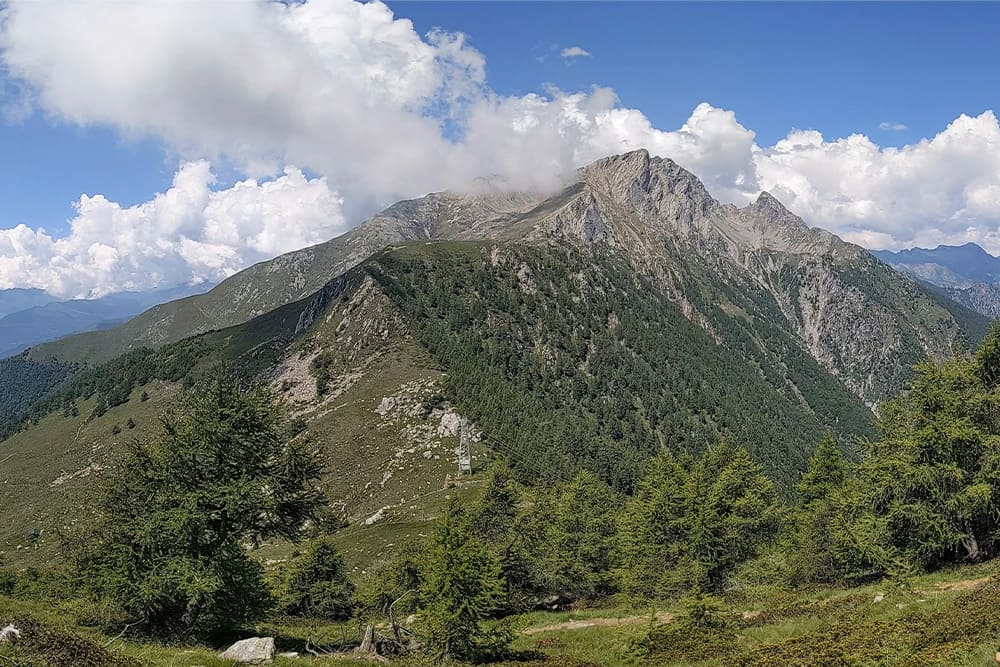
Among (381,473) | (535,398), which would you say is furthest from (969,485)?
(535,398)

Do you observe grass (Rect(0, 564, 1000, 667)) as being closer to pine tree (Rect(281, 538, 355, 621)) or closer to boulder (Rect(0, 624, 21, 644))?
boulder (Rect(0, 624, 21, 644))

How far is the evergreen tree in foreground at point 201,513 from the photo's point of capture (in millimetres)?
20250

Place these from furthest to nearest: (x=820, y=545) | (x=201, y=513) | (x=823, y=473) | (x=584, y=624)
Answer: (x=823, y=473) → (x=820, y=545) → (x=584, y=624) → (x=201, y=513)

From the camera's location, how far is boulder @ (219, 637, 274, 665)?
16.3 meters

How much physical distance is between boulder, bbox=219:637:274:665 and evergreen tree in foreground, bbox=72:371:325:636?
3.41m

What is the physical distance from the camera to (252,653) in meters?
16.8

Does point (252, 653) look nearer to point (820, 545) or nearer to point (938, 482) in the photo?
point (938, 482)

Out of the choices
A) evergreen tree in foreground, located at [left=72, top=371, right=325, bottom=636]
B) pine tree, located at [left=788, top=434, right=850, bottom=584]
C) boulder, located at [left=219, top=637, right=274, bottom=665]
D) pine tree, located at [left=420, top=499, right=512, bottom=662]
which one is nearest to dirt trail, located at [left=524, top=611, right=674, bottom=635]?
pine tree, located at [left=788, top=434, right=850, bottom=584]

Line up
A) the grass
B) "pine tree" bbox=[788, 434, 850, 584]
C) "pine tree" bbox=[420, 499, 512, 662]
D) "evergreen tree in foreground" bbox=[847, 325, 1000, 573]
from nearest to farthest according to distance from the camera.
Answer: the grass
"pine tree" bbox=[420, 499, 512, 662]
"evergreen tree in foreground" bbox=[847, 325, 1000, 573]
"pine tree" bbox=[788, 434, 850, 584]

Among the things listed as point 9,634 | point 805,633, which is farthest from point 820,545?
point 9,634

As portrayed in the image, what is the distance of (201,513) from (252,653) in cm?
658

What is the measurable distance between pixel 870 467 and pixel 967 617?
18.9m

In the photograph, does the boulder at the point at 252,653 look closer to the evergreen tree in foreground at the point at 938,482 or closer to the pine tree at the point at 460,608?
the pine tree at the point at 460,608

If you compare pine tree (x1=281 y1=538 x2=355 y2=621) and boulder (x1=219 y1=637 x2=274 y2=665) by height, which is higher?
boulder (x1=219 y1=637 x2=274 y2=665)
